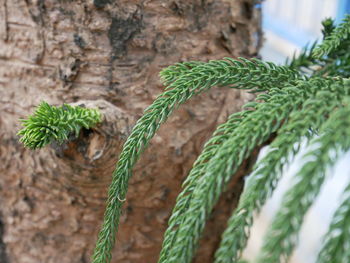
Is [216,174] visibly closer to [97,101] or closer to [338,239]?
[338,239]

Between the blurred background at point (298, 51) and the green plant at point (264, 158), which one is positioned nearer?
the green plant at point (264, 158)

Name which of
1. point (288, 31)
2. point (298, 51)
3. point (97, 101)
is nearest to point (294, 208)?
point (97, 101)

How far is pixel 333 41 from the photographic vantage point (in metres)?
0.68

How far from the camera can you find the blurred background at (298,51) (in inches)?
→ 110

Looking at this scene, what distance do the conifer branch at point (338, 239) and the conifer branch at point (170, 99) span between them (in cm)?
26

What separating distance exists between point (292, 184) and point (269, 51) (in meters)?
3.81

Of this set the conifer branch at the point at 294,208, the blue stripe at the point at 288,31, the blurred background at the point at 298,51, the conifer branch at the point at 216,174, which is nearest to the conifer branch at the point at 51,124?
the conifer branch at the point at 216,174

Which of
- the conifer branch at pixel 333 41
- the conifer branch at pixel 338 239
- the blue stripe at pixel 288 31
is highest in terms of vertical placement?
the blue stripe at pixel 288 31

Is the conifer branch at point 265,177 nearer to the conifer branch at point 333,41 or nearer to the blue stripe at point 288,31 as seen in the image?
the conifer branch at point 333,41

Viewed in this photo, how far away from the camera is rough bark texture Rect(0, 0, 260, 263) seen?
84cm

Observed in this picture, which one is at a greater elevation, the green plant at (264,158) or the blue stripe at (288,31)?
the blue stripe at (288,31)

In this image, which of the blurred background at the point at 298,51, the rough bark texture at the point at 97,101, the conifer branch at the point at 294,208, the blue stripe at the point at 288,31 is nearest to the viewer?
the conifer branch at the point at 294,208

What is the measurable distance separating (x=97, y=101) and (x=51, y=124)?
170 mm

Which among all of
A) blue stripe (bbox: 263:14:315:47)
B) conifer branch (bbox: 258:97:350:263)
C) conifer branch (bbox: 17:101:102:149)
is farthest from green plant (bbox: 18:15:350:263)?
blue stripe (bbox: 263:14:315:47)
